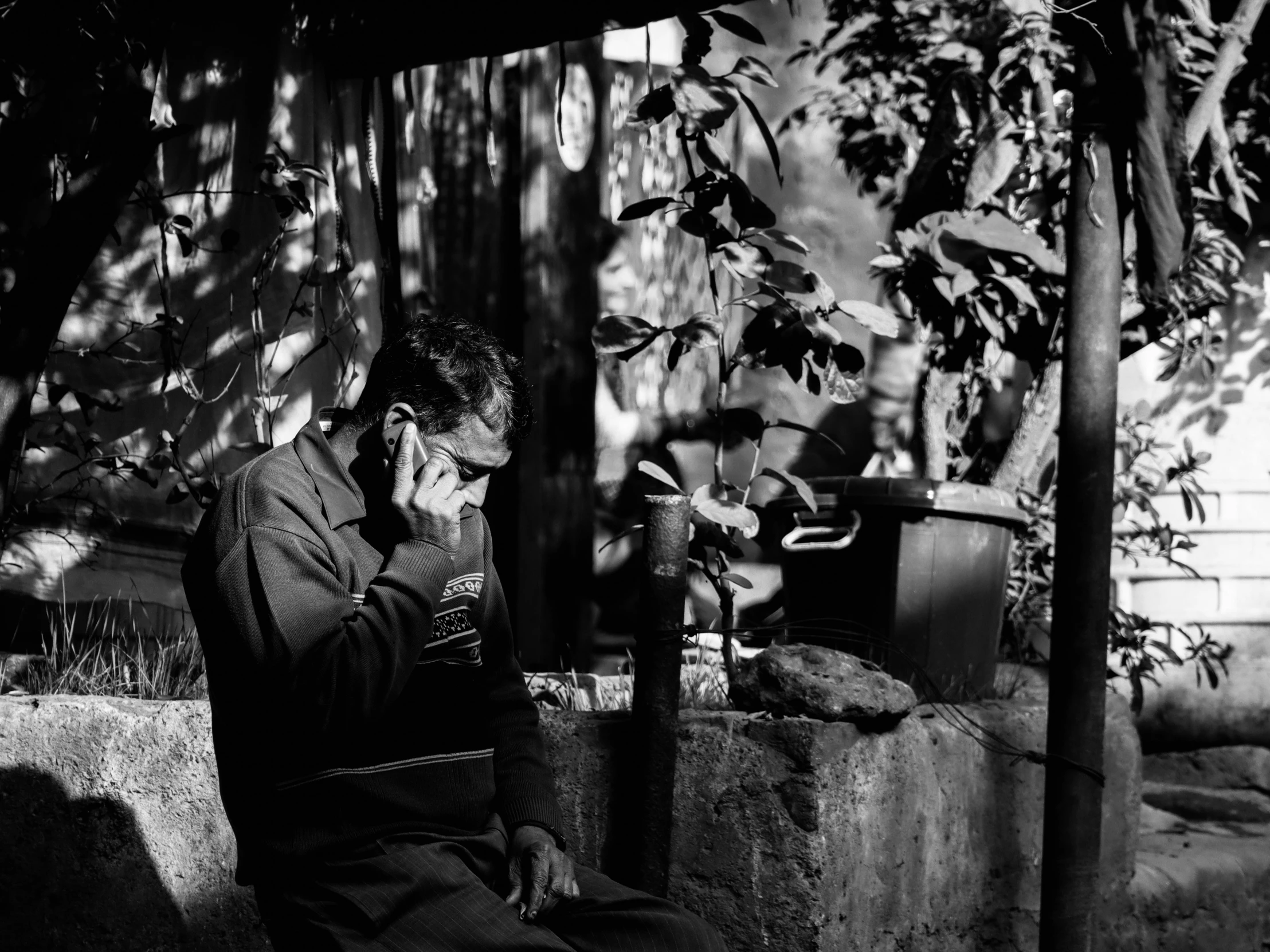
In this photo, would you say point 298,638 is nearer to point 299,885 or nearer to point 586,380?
point 299,885

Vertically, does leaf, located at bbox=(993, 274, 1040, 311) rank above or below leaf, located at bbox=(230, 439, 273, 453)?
above

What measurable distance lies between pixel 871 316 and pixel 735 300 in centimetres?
40

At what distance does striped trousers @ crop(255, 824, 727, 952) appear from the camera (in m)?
2.14

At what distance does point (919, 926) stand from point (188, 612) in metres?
2.46

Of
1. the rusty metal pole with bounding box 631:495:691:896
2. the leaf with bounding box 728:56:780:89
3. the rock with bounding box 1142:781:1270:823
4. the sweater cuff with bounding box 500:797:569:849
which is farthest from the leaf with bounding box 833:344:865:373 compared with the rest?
the rock with bounding box 1142:781:1270:823

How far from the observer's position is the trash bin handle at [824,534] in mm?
3988

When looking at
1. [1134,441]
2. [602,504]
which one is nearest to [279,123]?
[602,504]

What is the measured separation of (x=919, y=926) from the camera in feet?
11.2

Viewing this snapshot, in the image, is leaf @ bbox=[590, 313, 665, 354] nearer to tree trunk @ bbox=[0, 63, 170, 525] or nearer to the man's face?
tree trunk @ bbox=[0, 63, 170, 525]

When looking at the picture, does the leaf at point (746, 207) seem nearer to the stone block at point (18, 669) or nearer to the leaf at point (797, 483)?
the leaf at point (797, 483)

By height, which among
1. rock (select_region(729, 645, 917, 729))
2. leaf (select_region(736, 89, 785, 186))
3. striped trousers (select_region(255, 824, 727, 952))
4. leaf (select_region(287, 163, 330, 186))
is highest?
leaf (select_region(736, 89, 785, 186))

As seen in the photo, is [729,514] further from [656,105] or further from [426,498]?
[426,498]

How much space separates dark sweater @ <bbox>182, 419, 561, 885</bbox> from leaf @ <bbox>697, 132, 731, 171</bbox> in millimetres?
1693

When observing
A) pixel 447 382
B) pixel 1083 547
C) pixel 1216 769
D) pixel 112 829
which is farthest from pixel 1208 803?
pixel 447 382
